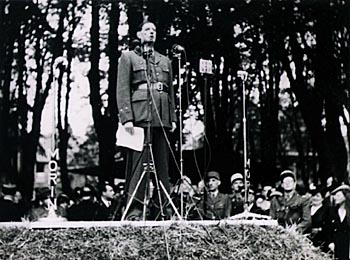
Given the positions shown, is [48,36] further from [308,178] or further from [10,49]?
[308,178]

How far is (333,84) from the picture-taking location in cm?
562

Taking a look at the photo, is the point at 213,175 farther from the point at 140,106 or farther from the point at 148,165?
the point at 140,106

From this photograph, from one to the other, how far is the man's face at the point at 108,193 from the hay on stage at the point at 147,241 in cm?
74

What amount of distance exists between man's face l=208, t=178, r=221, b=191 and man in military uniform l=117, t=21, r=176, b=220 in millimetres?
377

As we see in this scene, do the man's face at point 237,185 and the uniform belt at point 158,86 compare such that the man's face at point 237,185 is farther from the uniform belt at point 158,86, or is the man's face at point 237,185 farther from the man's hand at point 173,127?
the uniform belt at point 158,86

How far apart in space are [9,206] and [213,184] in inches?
61.9

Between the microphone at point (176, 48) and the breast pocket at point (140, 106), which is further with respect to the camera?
the microphone at point (176, 48)

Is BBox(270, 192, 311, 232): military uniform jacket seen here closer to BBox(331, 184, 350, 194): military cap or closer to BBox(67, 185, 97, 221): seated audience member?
BBox(331, 184, 350, 194): military cap

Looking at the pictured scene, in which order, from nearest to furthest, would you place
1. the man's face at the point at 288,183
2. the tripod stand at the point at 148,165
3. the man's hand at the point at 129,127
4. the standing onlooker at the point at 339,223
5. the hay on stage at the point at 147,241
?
the hay on stage at the point at 147,241, the tripod stand at the point at 148,165, the man's hand at the point at 129,127, the standing onlooker at the point at 339,223, the man's face at the point at 288,183

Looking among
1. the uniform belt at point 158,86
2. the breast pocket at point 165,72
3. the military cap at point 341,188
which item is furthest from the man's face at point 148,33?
the military cap at point 341,188

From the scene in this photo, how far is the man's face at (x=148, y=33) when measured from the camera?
5.40m

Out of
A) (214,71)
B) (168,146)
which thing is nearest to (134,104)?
(168,146)

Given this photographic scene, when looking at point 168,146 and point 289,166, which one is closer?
point 168,146

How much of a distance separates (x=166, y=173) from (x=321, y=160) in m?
1.31
